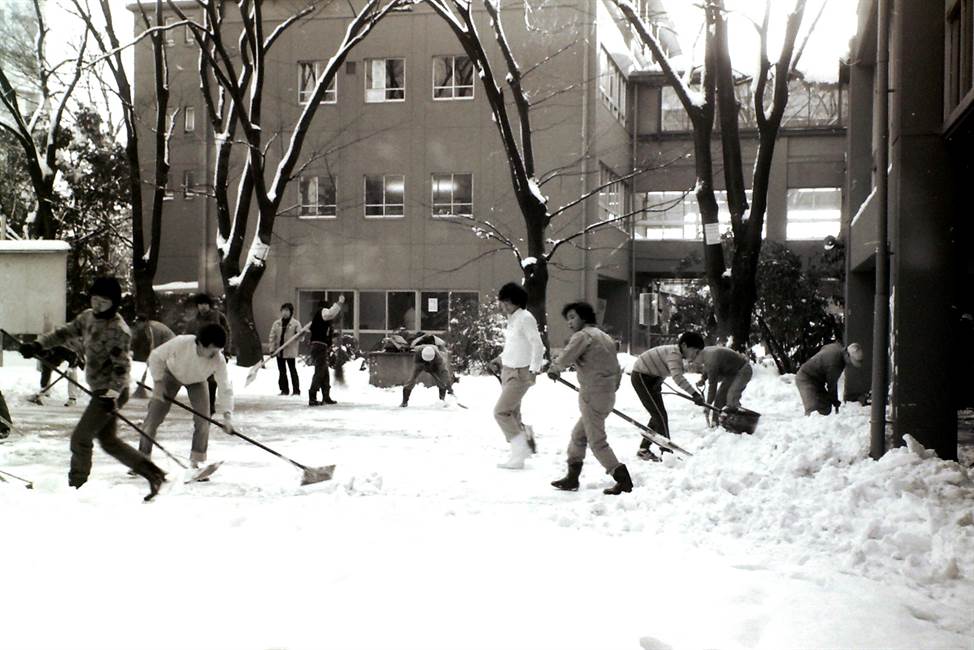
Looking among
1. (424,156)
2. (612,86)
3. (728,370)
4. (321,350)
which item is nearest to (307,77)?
(424,156)

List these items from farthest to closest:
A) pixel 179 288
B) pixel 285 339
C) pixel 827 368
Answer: pixel 179 288 < pixel 285 339 < pixel 827 368

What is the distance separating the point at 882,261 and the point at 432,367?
737cm

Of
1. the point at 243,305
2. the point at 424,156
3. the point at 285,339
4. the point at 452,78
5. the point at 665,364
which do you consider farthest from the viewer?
the point at 424,156

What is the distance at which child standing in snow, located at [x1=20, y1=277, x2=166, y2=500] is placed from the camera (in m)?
7.70

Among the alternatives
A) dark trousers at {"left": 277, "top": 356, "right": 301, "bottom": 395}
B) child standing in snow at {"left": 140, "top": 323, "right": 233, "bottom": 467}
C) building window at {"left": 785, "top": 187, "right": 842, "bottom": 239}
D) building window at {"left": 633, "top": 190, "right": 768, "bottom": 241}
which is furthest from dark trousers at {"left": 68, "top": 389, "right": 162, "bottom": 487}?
building window at {"left": 785, "top": 187, "right": 842, "bottom": 239}

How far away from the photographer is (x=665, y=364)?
422 inches

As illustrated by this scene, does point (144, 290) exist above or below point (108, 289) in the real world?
above

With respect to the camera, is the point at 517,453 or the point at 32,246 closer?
the point at 517,453

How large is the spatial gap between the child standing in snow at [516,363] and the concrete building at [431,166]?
17.5 metres

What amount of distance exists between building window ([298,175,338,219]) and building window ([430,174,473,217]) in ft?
Answer: 9.86

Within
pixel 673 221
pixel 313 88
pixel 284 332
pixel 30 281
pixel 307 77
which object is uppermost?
pixel 307 77

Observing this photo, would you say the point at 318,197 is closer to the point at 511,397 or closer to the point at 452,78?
the point at 452,78

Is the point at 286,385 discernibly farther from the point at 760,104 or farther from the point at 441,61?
the point at 441,61

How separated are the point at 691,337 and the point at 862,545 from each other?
4.45m
